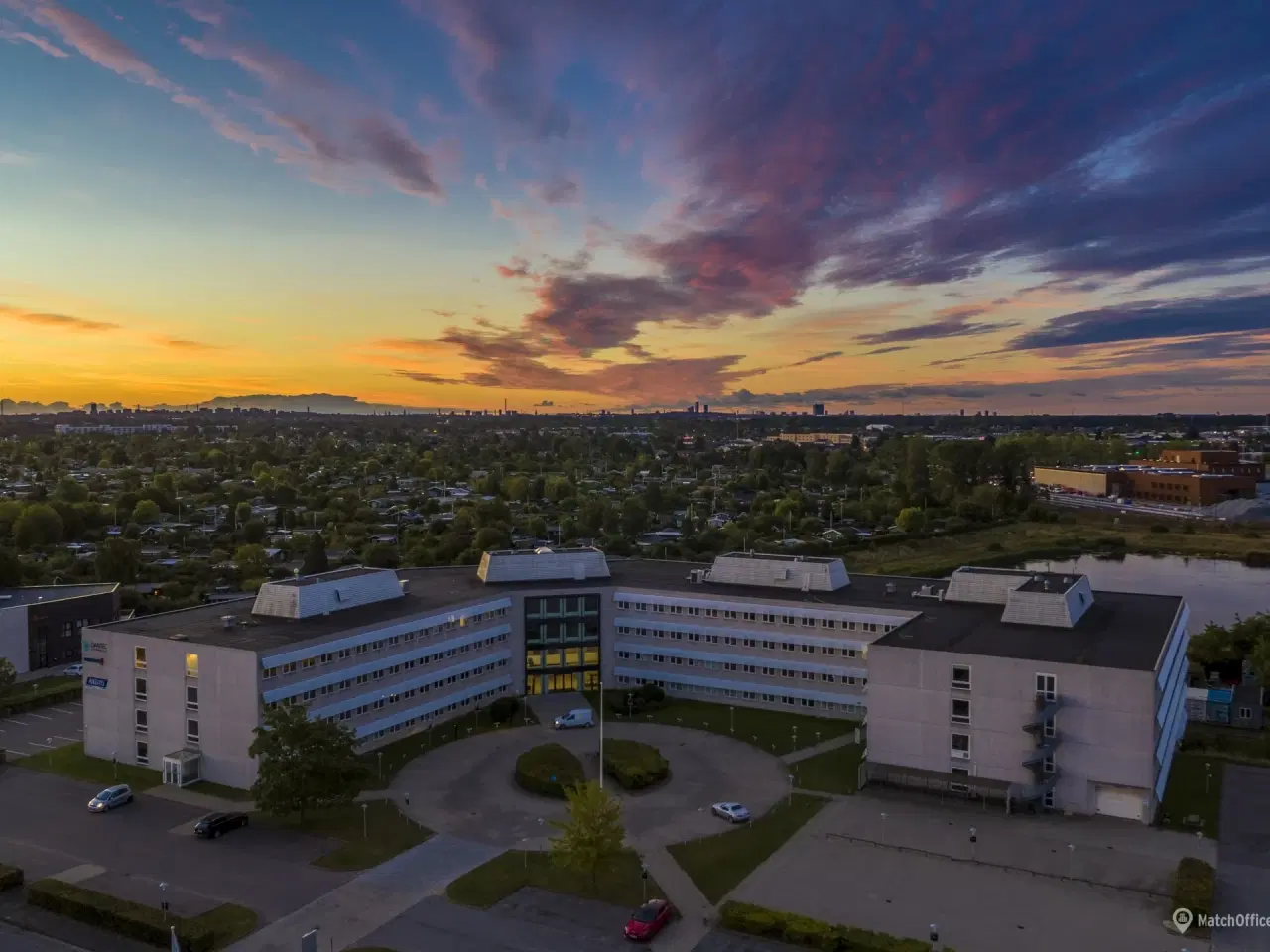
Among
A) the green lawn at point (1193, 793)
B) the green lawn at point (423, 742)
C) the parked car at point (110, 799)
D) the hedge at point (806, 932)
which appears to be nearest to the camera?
the hedge at point (806, 932)

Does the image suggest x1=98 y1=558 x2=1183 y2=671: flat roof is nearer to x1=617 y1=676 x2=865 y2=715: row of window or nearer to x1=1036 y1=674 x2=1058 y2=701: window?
x1=1036 y1=674 x2=1058 y2=701: window

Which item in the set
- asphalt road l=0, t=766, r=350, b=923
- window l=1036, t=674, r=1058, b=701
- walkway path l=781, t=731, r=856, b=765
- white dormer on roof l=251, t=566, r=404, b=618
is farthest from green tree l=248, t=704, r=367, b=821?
window l=1036, t=674, r=1058, b=701

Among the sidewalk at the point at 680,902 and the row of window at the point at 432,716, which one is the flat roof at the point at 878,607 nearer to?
the row of window at the point at 432,716

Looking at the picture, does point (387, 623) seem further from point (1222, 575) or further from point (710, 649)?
point (1222, 575)

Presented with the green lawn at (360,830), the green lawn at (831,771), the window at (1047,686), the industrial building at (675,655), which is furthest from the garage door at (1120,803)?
the green lawn at (360,830)

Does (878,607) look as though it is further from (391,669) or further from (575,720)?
(391,669)

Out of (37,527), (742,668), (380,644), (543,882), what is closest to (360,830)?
(543,882)

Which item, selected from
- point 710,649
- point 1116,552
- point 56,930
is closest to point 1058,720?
point 710,649

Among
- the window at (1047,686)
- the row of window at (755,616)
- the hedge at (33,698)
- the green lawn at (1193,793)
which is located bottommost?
the green lawn at (1193,793)
